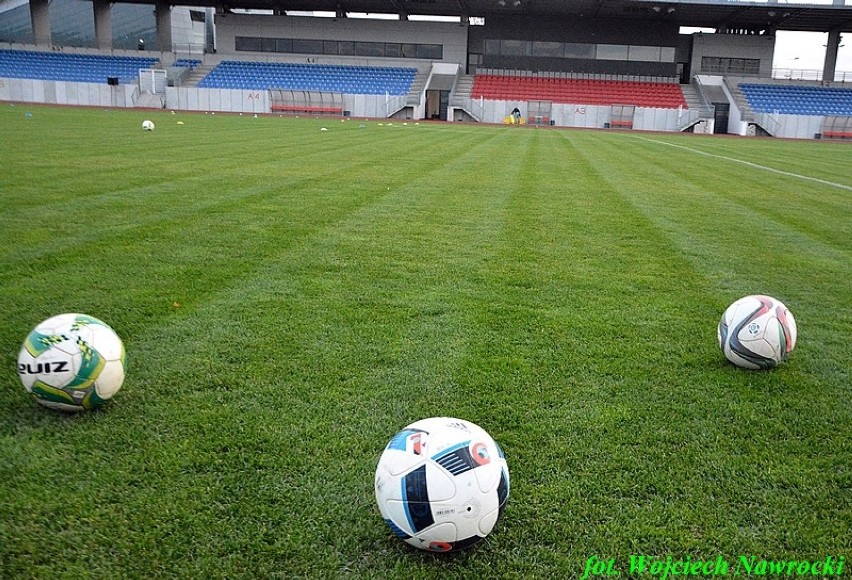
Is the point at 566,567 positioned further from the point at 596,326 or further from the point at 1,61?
the point at 1,61

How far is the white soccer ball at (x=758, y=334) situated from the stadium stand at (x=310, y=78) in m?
44.9

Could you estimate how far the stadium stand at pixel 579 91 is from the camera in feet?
156

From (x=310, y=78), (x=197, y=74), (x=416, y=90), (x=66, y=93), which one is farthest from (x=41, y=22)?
(x=416, y=90)

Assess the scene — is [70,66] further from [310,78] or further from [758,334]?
[758,334]

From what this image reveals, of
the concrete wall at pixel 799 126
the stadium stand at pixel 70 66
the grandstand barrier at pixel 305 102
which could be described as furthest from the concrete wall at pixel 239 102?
the concrete wall at pixel 799 126

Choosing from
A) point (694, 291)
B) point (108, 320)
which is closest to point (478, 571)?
point (108, 320)

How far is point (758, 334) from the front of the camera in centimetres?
403

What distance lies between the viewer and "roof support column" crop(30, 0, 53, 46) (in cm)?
5094

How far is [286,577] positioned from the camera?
2305 millimetres

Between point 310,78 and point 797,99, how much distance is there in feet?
112

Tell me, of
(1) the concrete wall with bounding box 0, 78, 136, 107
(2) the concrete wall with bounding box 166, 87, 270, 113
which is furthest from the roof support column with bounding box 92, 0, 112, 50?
(2) the concrete wall with bounding box 166, 87, 270, 113

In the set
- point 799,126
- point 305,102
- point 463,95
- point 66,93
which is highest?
point 463,95

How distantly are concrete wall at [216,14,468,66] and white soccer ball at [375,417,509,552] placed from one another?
5317 centimetres

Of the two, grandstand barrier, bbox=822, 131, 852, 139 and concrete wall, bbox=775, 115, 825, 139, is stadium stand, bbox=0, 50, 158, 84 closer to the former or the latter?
concrete wall, bbox=775, 115, 825, 139
